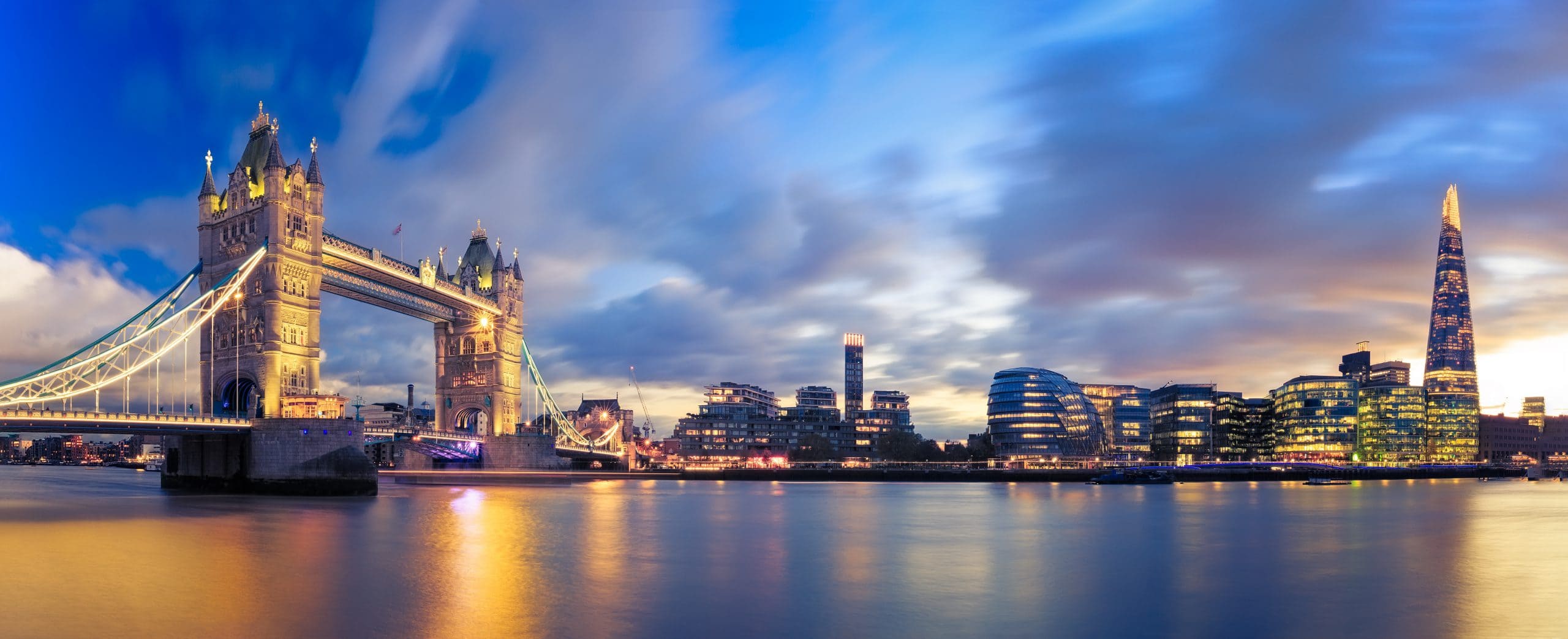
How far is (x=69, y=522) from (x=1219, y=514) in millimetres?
57592

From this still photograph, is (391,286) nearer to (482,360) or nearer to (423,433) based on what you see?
(423,433)

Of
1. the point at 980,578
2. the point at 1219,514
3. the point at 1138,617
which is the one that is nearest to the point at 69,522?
the point at 980,578

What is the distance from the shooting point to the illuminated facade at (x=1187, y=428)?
173625 mm

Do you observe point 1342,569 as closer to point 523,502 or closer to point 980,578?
point 980,578

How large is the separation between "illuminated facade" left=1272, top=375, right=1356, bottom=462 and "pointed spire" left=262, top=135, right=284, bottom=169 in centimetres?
16552

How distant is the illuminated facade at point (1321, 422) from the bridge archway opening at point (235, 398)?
16455 cm

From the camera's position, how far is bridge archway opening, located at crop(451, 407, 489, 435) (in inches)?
3851

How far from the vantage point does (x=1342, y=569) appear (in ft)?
99.1

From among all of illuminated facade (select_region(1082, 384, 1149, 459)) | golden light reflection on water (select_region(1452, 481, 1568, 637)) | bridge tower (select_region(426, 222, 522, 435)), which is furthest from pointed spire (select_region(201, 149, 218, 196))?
illuminated facade (select_region(1082, 384, 1149, 459))

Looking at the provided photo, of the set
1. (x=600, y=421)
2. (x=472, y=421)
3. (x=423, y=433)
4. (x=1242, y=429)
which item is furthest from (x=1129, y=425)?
(x=423, y=433)

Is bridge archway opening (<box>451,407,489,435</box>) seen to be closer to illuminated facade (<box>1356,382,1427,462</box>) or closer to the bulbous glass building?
the bulbous glass building

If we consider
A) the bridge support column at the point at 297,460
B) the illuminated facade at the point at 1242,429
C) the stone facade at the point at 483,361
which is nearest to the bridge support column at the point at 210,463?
the bridge support column at the point at 297,460

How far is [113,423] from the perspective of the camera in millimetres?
49281

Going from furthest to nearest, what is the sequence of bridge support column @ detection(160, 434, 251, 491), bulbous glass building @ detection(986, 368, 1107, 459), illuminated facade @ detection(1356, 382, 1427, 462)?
illuminated facade @ detection(1356, 382, 1427, 462)
bulbous glass building @ detection(986, 368, 1107, 459)
bridge support column @ detection(160, 434, 251, 491)
